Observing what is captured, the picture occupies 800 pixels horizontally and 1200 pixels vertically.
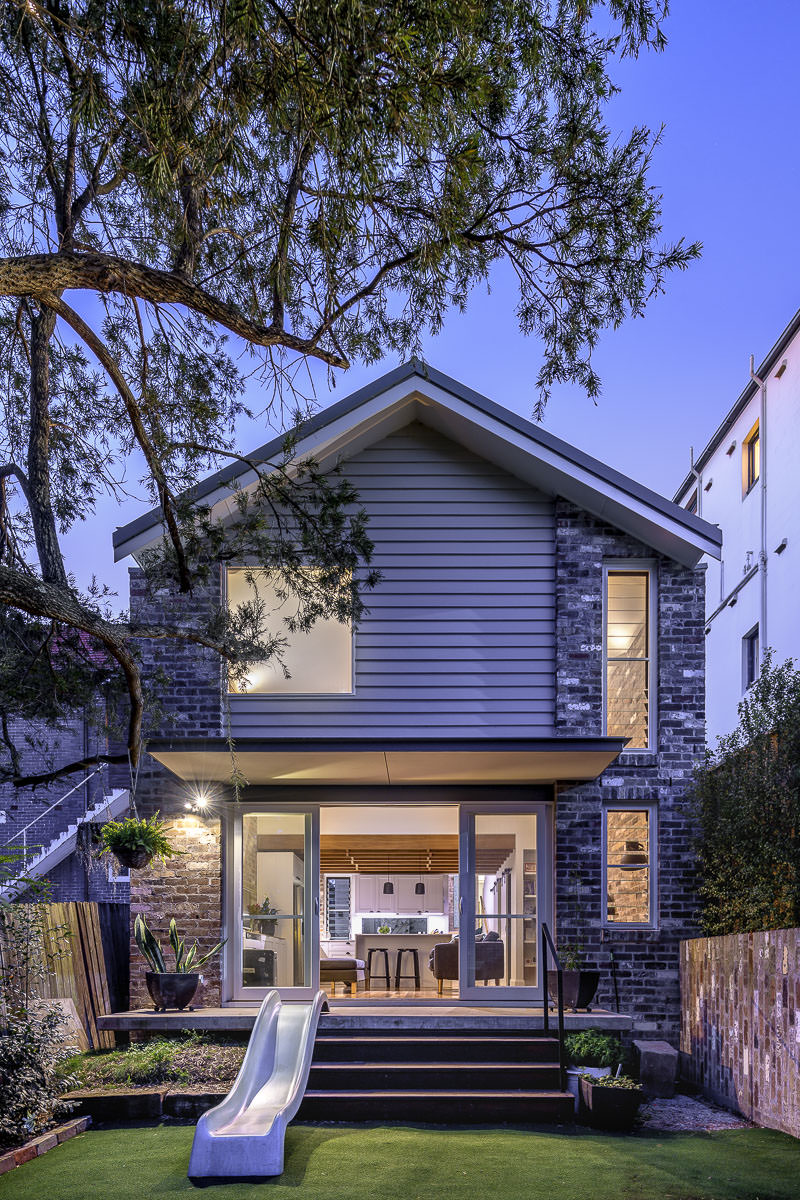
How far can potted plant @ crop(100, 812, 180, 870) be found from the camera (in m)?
10.5

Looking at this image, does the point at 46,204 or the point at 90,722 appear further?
the point at 90,722

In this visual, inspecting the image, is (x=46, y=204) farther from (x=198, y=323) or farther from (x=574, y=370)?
(x=574, y=370)

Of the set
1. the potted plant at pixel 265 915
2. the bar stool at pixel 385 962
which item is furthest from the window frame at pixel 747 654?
the potted plant at pixel 265 915

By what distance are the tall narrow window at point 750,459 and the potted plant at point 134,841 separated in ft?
40.0

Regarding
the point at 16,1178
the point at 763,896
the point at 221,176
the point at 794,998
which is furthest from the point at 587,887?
the point at 221,176

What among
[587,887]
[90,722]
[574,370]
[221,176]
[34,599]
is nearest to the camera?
[34,599]

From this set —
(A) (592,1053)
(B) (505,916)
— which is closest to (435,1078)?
(A) (592,1053)

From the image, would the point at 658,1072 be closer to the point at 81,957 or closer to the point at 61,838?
the point at 81,957

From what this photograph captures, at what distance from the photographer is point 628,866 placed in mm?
11914

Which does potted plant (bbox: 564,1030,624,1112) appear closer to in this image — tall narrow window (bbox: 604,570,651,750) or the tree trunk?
tall narrow window (bbox: 604,570,651,750)

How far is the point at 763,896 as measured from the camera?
919 centimetres

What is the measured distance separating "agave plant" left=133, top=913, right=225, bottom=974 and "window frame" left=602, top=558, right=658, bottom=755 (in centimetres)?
470

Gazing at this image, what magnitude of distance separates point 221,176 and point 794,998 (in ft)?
20.6

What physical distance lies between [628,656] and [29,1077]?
24.3 feet
